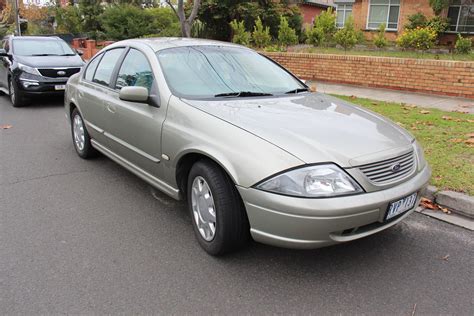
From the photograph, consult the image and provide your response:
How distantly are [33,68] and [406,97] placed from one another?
8230mm

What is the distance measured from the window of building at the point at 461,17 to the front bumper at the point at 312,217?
17976 millimetres

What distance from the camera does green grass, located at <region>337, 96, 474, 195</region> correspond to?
14.2ft

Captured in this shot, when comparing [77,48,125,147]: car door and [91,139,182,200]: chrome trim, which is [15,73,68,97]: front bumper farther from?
[91,139,182,200]: chrome trim

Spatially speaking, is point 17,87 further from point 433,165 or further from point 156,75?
point 433,165

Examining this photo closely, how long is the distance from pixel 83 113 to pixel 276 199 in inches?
137

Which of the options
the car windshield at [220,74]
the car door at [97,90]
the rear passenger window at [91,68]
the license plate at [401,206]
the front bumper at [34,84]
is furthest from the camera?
the front bumper at [34,84]

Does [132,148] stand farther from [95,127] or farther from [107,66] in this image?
[107,66]

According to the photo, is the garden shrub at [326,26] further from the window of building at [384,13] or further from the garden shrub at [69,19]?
the garden shrub at [69,19]

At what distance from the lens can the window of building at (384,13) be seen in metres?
20.1

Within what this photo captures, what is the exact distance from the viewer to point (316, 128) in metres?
3.06

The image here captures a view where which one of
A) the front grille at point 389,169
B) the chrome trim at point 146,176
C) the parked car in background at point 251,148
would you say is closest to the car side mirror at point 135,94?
the parked car in background at point 251,148

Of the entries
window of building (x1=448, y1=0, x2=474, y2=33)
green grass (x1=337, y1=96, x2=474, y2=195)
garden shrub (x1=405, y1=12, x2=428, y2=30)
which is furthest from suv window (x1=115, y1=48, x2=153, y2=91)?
window of building (x1=448, y1=0, x2=474, y2=33)

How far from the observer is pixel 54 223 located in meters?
3.79

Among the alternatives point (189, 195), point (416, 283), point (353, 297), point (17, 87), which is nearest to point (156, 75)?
point (189, 195)
